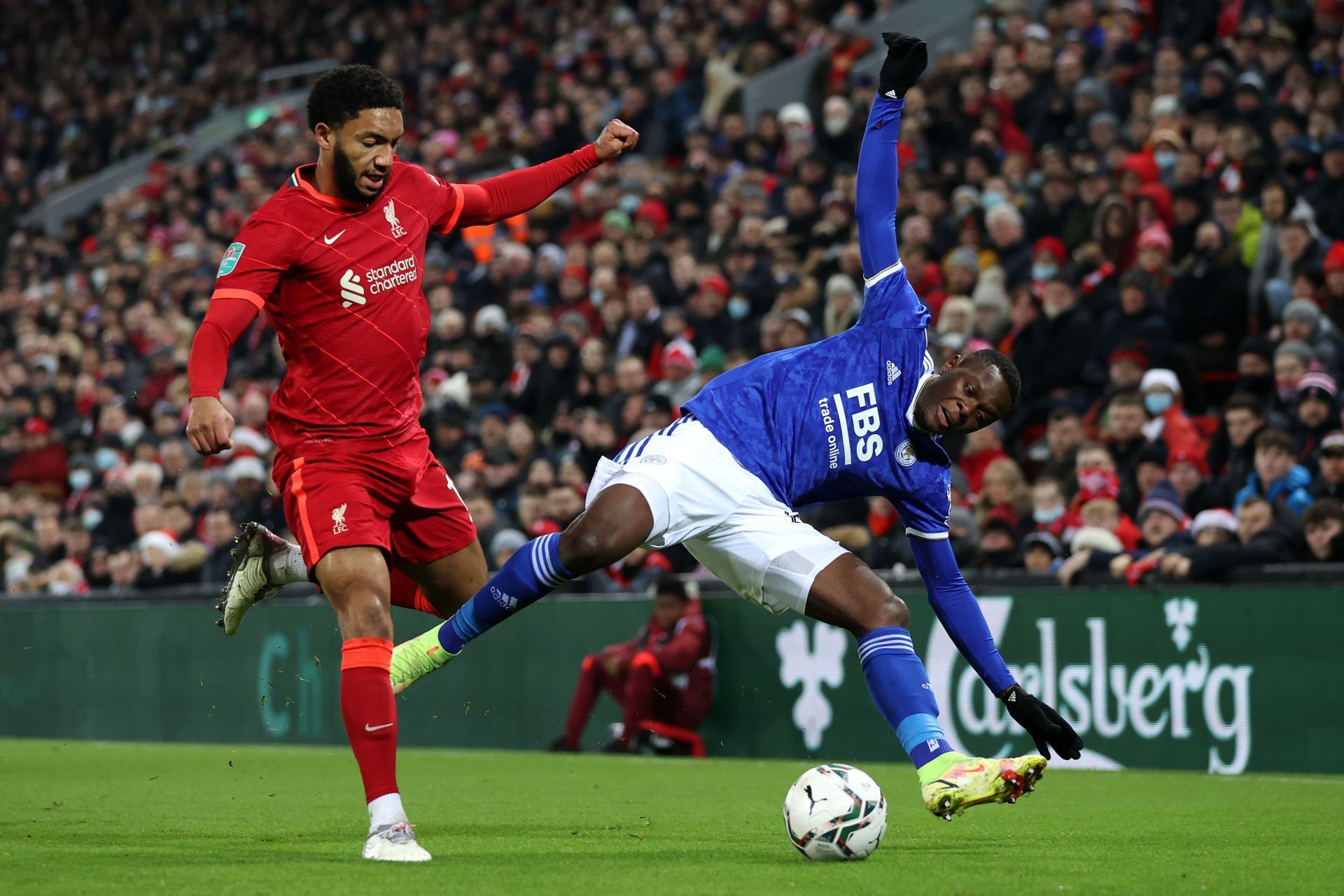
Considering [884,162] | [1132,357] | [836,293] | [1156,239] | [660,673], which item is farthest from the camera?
[836,293]

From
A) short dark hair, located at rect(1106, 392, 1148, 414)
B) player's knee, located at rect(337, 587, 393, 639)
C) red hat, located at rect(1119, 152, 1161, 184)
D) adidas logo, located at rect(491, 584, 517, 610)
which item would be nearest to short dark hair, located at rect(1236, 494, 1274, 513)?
short dark hair, located at rect(1106, 392, 1148, 414)

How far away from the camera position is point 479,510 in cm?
1398

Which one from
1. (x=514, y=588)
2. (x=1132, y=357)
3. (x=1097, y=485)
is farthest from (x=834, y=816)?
(x=1132, y=357)

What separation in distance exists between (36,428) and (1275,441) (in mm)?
15601

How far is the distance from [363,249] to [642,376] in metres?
8.44

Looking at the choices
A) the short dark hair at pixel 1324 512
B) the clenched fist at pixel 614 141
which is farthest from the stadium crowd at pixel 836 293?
the clenched fist at pixel 614 141

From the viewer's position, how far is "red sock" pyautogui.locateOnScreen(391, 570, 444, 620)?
7195 millimetres

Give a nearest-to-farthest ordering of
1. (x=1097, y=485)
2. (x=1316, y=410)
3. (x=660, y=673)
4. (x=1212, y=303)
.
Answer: (x=1316, y=410), (x=1097, y=485), (x=660, y=673), (x=1212, y=303)

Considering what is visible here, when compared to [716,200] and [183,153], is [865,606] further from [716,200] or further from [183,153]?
[183,153]

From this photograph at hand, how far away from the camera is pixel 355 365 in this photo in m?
6.40

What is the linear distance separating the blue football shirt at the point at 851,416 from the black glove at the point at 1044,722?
674 mm

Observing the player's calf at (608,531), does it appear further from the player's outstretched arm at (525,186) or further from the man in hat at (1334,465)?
the man in hat at (1334,465)

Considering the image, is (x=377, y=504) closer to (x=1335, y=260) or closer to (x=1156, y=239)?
(x=1335, y=260)

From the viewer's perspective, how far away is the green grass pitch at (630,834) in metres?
5.10
